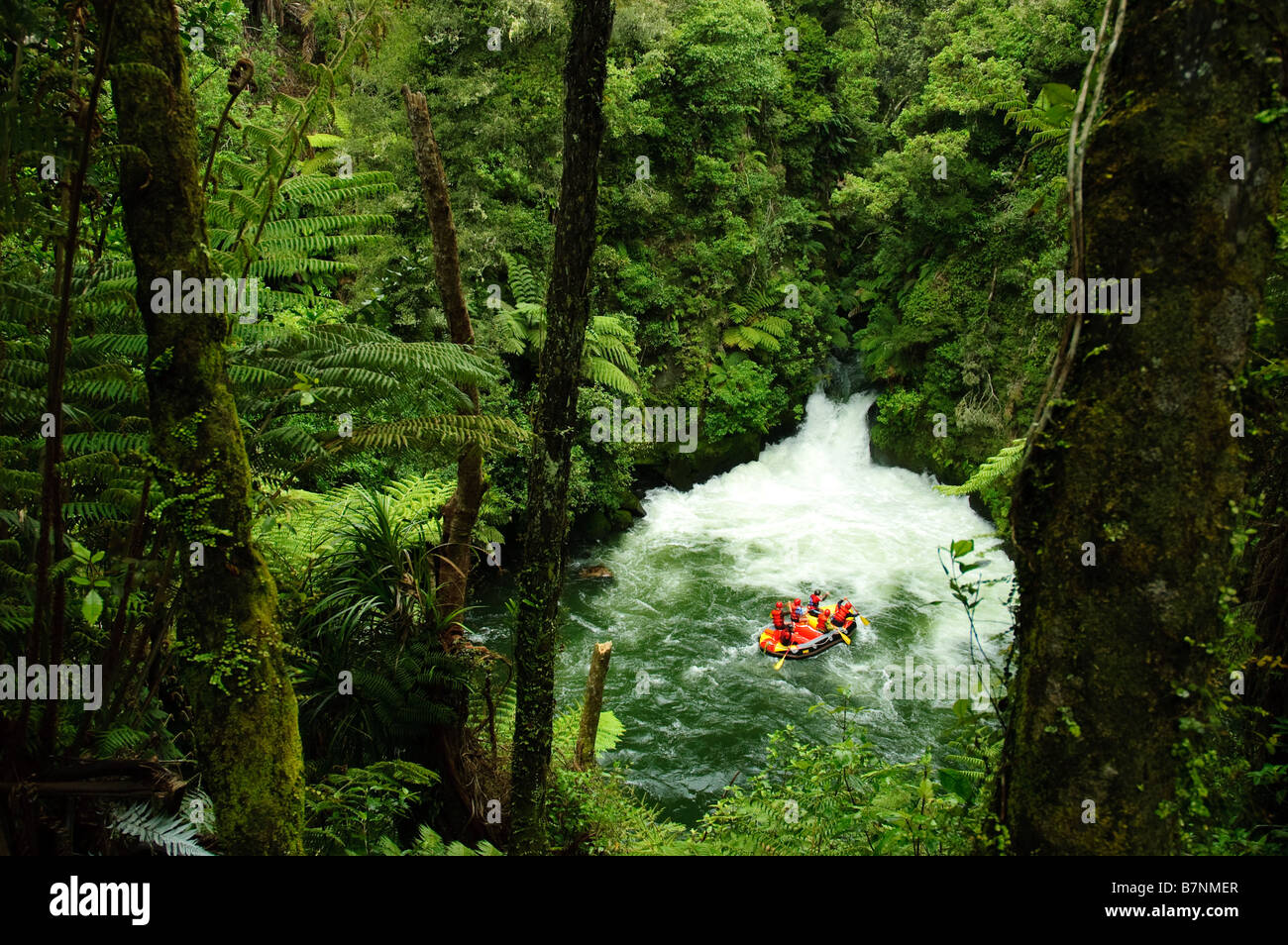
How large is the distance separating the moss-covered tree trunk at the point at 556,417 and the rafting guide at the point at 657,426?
913 centimetres

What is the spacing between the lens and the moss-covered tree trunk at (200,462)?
6.57 ft

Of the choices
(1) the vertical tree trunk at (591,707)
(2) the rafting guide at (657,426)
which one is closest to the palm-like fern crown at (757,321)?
(2) the rafting guide at (657,426)

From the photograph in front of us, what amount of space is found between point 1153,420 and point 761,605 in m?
10.1

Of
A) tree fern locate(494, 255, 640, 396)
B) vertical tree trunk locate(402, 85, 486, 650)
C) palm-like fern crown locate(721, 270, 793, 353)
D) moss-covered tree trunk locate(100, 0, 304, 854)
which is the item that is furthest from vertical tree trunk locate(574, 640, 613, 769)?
palm-like fern crown locate(721, 270, 793, 353)

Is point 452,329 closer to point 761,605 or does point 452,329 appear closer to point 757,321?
point 761,605

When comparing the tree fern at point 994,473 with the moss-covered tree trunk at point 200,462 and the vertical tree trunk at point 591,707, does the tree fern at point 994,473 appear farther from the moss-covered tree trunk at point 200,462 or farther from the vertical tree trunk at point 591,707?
the vertical tree trunk at point 591,707

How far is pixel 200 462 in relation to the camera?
211 cm

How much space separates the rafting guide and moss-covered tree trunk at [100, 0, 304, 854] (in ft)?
32.9

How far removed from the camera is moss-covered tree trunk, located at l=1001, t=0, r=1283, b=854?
1736 millimetres

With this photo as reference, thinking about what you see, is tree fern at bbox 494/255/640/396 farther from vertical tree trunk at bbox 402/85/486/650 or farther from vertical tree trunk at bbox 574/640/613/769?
vertical tree trunk at bbox 402/85/486/650

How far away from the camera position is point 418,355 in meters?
3.14
